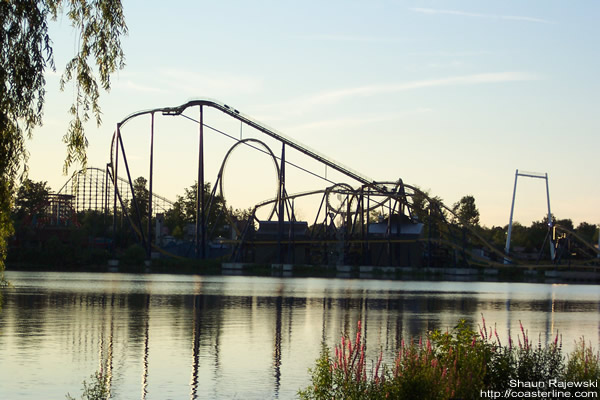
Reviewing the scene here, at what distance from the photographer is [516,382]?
15.3 meters

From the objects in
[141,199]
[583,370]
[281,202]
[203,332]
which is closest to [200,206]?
[281,202]

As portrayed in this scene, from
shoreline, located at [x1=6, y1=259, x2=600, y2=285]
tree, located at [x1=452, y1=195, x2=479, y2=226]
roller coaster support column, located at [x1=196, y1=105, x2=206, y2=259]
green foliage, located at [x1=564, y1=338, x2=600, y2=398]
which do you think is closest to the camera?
green foliage, located at [x1=564, y1=338, x2=600, y2=398]

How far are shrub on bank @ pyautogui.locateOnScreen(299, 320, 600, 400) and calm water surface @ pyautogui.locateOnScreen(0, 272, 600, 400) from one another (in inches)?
37.0

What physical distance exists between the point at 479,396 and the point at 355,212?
96455 mm

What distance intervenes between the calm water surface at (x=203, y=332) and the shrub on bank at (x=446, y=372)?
0.94m

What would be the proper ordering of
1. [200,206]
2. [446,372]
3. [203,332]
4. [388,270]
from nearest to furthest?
[446,372] → [203,332] → [200,206] → [388,270]

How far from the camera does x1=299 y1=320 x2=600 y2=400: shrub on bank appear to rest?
13250 millimetres

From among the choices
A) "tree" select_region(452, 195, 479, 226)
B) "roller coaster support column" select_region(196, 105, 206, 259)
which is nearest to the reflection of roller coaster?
"roller coaster support column" select_region(196, 105, 206, 259)

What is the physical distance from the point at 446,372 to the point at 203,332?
16.2 metres

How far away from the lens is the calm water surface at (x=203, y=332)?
19.0m

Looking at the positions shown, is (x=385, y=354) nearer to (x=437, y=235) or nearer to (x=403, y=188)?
(x=403, y=188)

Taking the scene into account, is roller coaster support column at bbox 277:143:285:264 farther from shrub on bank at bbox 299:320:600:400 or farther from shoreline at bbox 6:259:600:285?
shrub on bank at bbox 299:320:600:400

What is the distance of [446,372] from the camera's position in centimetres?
1376

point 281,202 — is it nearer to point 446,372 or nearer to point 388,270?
point 388,270
